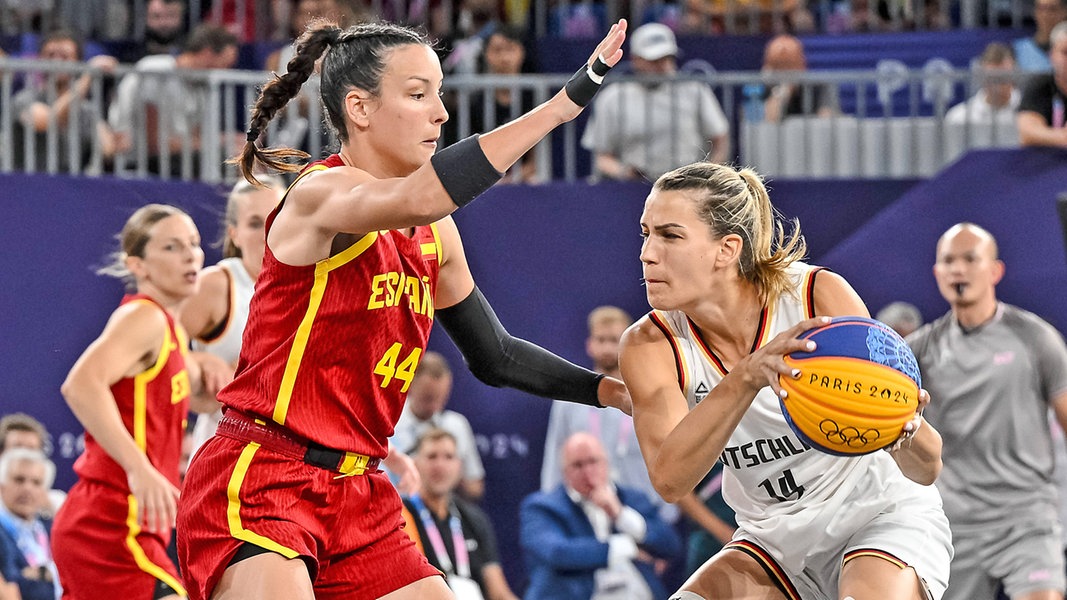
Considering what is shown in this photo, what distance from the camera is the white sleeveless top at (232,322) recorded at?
614 cm

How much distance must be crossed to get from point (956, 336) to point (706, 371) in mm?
4094

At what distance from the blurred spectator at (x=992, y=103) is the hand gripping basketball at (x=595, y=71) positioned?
18.9 feet

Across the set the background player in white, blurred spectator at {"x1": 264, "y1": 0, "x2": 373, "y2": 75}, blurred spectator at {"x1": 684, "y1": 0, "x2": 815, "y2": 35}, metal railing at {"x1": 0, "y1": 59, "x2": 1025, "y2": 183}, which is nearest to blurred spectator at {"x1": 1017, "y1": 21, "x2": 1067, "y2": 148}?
metal railing at {"x1": 0, "y1": 59, "x2": 1025, "y2": 183}

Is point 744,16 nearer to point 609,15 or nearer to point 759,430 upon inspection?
point 609,15

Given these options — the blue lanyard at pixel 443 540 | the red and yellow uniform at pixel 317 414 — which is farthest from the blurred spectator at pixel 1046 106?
the red and yellow uniform at pixel 317 414

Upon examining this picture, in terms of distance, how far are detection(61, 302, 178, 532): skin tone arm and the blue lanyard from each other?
2846mm

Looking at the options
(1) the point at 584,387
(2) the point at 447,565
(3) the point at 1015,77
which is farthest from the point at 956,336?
(1) the point at 584,387

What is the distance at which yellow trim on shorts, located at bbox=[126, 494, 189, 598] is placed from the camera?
521 centimetres

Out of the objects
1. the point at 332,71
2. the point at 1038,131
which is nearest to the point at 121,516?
the point at 332,71

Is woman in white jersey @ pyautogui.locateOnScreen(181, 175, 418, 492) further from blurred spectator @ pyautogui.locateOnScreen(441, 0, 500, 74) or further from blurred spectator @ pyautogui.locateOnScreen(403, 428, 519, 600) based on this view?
blurred spectator @ pyautogui.locateOnScreen(441, 0, 500, 74)

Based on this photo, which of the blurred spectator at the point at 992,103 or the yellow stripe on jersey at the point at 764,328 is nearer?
the yellow stripe on jersey at the point at 764,328

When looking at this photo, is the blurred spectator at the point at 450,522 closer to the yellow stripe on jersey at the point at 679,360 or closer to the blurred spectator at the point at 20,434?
the blurred spectator at the point at 20,434

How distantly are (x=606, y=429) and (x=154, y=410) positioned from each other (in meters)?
3.76

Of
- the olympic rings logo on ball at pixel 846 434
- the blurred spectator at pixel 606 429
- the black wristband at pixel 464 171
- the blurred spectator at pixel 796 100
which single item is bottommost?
the blurred spectator at pixel 606 429
